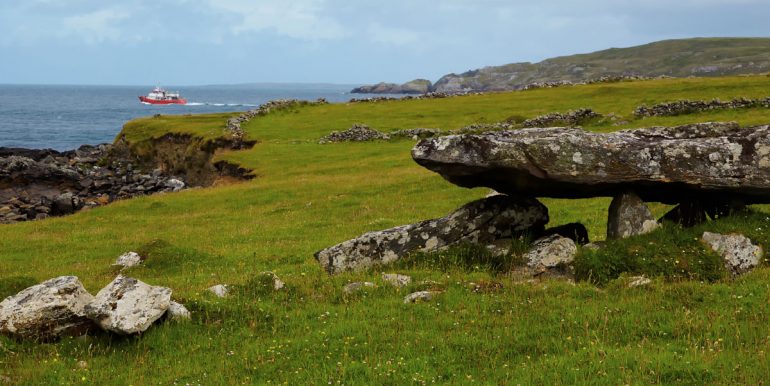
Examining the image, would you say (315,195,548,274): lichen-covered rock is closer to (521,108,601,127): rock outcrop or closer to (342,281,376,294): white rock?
(342,281,376,294): white rock

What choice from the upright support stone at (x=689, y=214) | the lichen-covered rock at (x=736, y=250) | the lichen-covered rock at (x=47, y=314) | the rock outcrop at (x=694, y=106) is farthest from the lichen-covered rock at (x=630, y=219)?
the rock outcrop at (x=694, y=106)

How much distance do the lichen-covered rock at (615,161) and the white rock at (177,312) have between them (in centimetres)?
783

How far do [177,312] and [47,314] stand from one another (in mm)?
2698

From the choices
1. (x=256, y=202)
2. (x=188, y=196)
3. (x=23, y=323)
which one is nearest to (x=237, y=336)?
(x=23, y=323)

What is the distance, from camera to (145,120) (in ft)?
310

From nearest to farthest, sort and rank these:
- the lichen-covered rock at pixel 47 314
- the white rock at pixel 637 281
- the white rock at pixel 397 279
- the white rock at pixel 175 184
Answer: the lichen-covered rock at pixel 47 314 < the white rock at pixel 637 281 < the white rock at pixel 397 279 < the white rock at pixel 175 184

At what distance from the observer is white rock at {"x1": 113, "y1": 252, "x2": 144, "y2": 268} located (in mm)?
25594

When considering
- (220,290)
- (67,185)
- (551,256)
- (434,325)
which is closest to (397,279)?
(434,325)

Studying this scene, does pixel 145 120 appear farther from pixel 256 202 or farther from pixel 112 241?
pixel 112 241

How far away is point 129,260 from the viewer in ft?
84.7

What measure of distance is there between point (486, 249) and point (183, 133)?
2607 inches

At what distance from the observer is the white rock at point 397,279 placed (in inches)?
645

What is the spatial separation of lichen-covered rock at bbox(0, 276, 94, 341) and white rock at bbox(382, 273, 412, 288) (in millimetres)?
7045

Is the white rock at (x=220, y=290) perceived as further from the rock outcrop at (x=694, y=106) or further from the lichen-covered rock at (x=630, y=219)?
the rock outcrop at (x=694, y=106)
